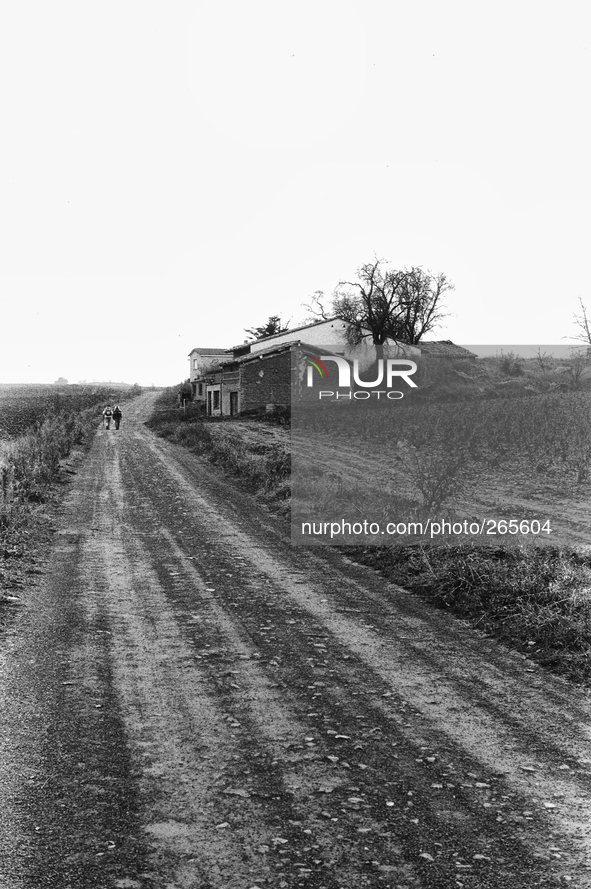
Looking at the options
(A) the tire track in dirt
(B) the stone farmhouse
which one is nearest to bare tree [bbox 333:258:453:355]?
(B) the stone farmhouse

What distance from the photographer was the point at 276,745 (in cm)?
607

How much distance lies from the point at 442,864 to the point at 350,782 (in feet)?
3.67

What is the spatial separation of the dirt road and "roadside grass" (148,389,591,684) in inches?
15.1

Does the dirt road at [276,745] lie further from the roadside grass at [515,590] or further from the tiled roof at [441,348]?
the tiled roof at [441,348]

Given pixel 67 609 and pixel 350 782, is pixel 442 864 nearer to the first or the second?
pixel 350 782

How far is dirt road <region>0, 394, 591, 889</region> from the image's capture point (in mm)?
4492

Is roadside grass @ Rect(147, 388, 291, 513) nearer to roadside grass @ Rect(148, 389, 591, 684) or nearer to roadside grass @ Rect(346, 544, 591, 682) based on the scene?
roadside grass @ Rect(148, 389, 591, 684)

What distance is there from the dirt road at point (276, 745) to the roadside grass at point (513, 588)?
1.26 ft

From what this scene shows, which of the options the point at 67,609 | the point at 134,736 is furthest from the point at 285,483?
the point at 134,736

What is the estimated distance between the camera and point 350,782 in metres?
5.45

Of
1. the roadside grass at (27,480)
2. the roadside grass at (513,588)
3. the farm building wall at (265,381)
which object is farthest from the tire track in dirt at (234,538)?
the farm building wall at (265,381)

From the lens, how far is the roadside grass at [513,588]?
834cm

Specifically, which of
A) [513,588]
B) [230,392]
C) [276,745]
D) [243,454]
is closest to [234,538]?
→ [513,588]

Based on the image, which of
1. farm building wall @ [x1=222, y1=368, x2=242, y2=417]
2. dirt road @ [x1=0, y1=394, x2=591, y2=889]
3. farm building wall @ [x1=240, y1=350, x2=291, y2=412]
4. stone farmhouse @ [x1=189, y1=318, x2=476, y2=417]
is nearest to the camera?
dirt road @ [x1=0, y1=394, x2=591, y2=889]
